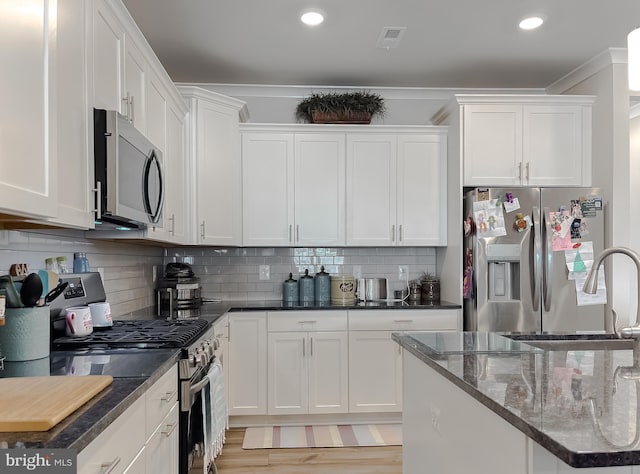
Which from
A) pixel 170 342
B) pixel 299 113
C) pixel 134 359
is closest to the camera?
pixel 134 359

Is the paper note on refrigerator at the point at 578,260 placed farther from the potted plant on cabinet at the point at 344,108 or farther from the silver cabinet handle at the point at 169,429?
the silver cabinet handle at the point at 169,429

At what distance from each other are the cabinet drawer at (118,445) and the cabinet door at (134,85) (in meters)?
1.33

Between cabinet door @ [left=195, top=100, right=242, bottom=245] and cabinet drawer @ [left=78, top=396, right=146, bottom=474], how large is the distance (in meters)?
2.18

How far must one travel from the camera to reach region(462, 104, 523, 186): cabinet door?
3812 millimetres

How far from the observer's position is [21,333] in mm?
1744

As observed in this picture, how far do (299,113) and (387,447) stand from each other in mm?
2583

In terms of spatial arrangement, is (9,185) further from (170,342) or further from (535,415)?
(535,415)

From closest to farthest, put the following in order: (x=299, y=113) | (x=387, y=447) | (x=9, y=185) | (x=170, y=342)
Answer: (x=9, y=185)
(x=170, y=342)
(x=387, y=447)
(x=299, y=113)

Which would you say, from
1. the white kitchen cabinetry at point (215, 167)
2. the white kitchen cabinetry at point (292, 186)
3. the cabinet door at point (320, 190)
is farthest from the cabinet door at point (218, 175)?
the cabinet door at point (320, 190)

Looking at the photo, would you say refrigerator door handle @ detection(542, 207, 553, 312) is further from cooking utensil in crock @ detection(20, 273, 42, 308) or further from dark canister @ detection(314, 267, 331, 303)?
cooking utensil in crock @ detection(20, 273, 42, 308)

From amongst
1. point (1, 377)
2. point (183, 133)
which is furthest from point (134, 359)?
point (183, 133)

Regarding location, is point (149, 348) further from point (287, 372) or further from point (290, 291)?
point (290, 291)

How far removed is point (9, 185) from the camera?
1276 mm

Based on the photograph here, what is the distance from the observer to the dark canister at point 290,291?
4027 mm
